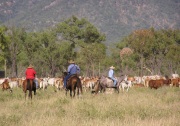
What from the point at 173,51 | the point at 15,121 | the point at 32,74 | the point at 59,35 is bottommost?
the point at 15,121

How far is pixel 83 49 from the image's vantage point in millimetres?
66625

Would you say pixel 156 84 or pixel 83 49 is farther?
pixel 83 49

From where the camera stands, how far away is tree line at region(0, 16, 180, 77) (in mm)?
67938

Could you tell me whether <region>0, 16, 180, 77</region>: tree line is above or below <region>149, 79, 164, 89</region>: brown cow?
above

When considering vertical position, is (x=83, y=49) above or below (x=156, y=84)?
above

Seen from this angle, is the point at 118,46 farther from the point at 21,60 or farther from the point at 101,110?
the point at 101,110

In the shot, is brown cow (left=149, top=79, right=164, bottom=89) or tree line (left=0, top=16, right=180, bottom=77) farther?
tree line (left=0, top=16, right=180, bottom=77)

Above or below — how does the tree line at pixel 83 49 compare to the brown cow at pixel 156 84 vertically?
above

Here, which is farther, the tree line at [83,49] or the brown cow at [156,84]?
the tree line at [83,49]

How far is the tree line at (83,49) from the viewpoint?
67.9 m

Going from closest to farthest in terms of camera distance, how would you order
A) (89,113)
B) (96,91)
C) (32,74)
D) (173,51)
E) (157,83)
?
(89,113) < (32,74) < (96,91) < (157,83) < (173,51)

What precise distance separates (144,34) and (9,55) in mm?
26494

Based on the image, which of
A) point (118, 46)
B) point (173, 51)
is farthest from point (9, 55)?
point (173, 51)

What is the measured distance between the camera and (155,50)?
71.7 m
